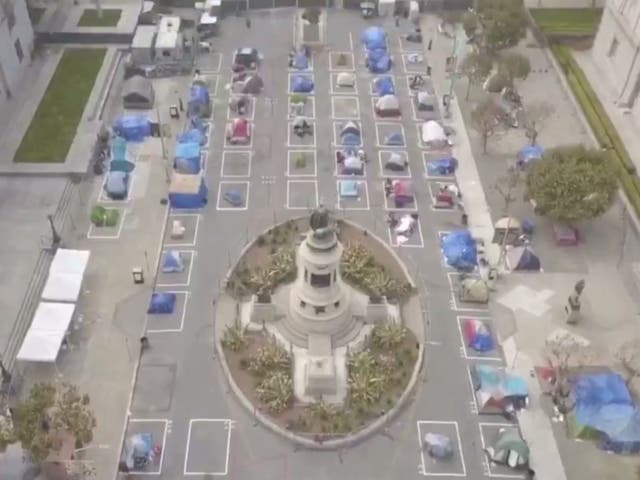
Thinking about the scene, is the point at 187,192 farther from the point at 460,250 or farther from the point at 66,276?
the point at 460,250

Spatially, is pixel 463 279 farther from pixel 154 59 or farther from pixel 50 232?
pixel 154 59

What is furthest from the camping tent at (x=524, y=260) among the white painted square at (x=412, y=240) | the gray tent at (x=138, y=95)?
the gray tent at (x=138, y=95)

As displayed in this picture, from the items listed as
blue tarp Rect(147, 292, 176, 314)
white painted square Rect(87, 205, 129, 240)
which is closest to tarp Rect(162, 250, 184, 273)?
blue tarp Rect(147, 292, 176, 314)

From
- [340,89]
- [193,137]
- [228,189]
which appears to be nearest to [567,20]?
[340,89]

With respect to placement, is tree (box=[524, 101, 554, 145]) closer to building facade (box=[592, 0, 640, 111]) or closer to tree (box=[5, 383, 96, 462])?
building facade (box=[592, 0, 640, 111])

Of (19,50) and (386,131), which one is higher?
(19,50)

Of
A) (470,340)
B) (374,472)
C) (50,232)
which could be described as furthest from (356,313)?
(50,232)
